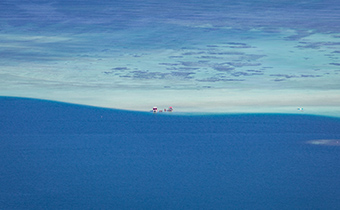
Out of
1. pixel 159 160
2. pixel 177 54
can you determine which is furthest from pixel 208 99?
pixel 177 54

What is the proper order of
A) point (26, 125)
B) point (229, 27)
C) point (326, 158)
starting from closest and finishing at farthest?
point (326, 158)
point (26, 125)
point (229, 27)

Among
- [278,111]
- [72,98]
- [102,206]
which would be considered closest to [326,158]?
[278,111]

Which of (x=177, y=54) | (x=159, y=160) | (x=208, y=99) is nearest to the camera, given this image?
(x=159, y=160)

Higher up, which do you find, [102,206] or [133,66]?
[133,66]

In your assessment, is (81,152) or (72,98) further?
(72,98)

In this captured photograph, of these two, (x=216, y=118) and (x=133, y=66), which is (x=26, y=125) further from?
(x=133, y=66)

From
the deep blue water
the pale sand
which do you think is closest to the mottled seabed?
the pale sand

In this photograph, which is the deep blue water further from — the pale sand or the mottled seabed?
the mottled seabed

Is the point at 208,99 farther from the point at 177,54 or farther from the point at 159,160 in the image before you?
the point at 177,54
